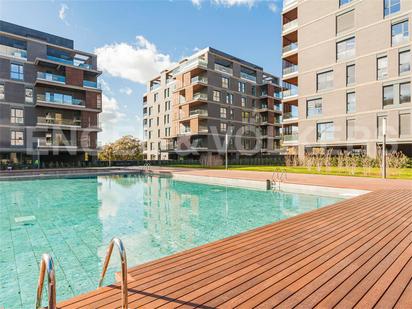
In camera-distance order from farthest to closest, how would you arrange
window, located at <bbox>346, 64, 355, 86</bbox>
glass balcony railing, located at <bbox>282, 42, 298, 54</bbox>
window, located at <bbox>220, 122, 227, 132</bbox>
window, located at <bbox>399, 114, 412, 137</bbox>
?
window, located at <bbox>220, 122, 227, 132</bbox>, glass balcony railing, located at <bbox>282, 42, 298, 54</bbox>, window, located at <bbox>346, 64, 355, 86</bbox>, window, located at <bbox>399, 114, 412, 137</bbox>

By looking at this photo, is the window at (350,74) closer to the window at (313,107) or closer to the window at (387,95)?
the window at (387,95)

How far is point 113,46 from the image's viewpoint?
29453mm

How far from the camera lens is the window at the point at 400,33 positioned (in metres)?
20.8

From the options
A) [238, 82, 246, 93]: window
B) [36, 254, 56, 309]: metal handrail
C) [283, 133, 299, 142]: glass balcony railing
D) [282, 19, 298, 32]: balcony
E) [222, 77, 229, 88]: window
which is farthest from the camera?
[238, 82, 246, 93]: window

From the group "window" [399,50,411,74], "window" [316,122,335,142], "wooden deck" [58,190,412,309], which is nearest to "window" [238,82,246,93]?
"window" [316,122,335,142]

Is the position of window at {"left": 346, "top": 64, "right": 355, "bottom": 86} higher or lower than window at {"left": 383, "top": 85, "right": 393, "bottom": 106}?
higher

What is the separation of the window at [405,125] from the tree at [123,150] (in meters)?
35.1

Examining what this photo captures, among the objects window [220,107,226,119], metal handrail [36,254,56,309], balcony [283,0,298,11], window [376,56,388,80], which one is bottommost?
metal handrail [36,254,56,309]

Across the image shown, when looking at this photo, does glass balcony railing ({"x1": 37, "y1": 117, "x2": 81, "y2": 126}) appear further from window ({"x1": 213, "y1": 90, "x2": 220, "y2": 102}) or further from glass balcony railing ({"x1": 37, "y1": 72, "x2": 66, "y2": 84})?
window ({"x1": 213, "y1": 90, "x2": 220, "y2": 102})

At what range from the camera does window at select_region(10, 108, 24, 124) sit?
27.2 m

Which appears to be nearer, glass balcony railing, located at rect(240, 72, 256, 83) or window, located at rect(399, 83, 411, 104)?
window, located at rect(399, 83, 411, 104)

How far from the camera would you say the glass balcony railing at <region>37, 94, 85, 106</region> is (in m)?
27.7

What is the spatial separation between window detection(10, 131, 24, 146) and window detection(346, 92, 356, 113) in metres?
34.9

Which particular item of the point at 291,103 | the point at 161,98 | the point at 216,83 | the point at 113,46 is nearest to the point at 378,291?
the point at 291,103
